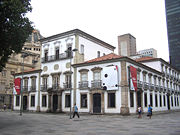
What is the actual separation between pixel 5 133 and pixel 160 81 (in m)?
34.5

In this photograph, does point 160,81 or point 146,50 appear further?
point 146,50

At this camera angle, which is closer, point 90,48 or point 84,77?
point 84,77

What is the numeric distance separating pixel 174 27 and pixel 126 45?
38.3 metres

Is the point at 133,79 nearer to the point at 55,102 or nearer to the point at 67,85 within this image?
the point at 67,85

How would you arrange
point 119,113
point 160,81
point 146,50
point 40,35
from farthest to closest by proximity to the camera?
point 146,50
point 40,35
point 160,81
point 119,113

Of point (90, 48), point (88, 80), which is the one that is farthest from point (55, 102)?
point (90, 48)

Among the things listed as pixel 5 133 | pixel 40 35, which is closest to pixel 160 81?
pixel 5 133

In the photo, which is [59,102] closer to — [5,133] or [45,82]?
[45,82]

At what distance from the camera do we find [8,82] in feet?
193

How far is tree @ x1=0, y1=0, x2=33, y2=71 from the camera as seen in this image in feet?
50.0

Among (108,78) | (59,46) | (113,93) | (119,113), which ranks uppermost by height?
(59,46)

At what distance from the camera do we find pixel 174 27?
114 meters

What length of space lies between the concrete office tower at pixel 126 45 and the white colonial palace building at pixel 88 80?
332 feet

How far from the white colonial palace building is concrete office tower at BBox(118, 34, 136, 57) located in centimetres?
10119
